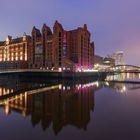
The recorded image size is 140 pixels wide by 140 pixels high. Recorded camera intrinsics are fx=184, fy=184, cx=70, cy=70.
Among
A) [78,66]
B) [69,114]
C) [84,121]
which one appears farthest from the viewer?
[78,66]

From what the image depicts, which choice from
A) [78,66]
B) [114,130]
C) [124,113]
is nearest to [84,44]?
[78,66]

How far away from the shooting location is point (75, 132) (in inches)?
641

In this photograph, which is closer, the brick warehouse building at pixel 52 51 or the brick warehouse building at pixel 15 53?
the brick warehouse building at pixel 52 51

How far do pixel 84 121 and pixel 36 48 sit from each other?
85873 millimetres

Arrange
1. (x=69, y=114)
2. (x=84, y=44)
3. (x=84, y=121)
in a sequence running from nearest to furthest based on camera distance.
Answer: (x=84, y=121)
(x=69, y=114)
(x=84, y=44)

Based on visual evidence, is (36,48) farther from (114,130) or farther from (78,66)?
(114,130)

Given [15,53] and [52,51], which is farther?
[15,53]

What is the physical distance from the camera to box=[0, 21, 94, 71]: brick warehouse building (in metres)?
90.2

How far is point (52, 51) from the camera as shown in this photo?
306ft

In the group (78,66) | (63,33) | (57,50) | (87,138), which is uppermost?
(63,33)

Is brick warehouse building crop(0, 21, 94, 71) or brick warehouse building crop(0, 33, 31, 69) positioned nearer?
brick warehouse building crop(0, 21, 94, 71)

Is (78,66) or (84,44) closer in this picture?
(78,66)

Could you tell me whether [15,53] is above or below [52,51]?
above

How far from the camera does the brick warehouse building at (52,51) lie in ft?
296
